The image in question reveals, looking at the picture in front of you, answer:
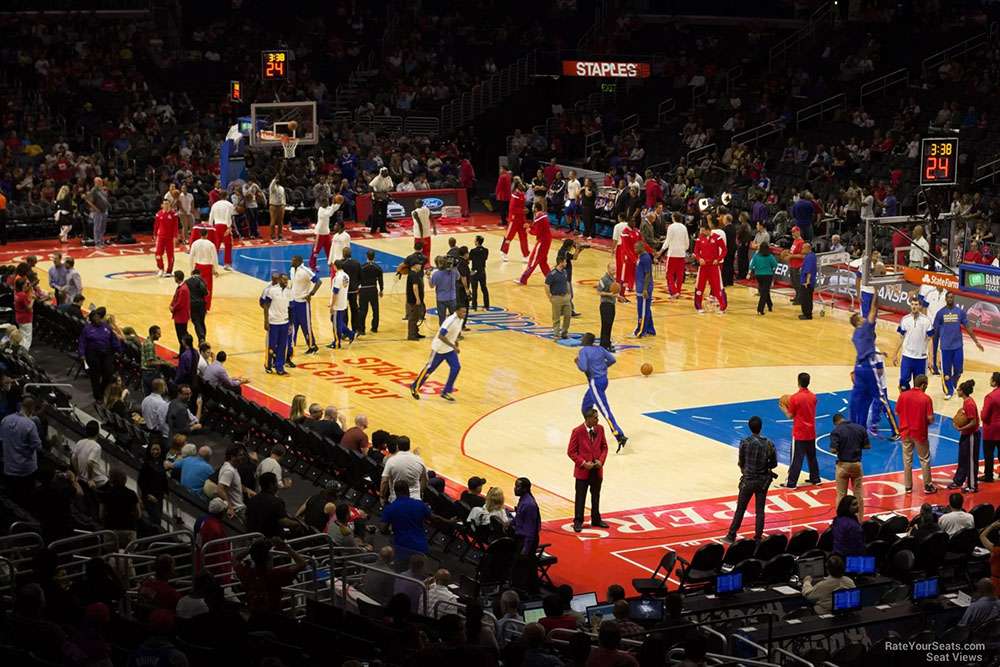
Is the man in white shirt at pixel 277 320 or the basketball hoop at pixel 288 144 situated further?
the basketball hoop at pixel 288 144

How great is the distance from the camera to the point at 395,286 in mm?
30281

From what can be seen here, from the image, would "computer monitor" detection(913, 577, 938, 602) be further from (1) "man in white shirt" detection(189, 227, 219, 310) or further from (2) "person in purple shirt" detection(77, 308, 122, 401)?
(1) "man in white shirt" detection(189, 227, 219, 310)

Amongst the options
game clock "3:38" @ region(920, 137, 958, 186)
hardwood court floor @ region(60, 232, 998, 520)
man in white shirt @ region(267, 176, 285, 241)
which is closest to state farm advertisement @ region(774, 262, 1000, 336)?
hardwood court floor @ region(60, 232, 998, 520)

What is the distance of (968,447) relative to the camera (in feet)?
60.2

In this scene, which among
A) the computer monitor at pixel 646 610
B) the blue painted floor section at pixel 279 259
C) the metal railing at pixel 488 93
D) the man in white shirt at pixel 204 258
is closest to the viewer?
the computer monitor at pixel 646 610

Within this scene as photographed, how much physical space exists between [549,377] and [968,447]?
7.00 metres

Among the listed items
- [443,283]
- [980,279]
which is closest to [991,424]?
[980,279]

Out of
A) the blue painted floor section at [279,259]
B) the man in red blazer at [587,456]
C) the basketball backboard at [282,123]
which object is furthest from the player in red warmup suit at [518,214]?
the man in red blazer at [587,456]

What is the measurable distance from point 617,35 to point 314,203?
1345cm

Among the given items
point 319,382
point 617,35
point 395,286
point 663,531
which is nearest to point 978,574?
point 663,531

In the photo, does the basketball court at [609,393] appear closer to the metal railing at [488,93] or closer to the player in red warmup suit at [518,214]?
the player in red warmup suit at [518,214]

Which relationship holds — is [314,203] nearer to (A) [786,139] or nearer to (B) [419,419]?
(A) [786,139]

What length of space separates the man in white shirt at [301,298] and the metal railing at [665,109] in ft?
70.2

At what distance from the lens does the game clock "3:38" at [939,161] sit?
25.7m
